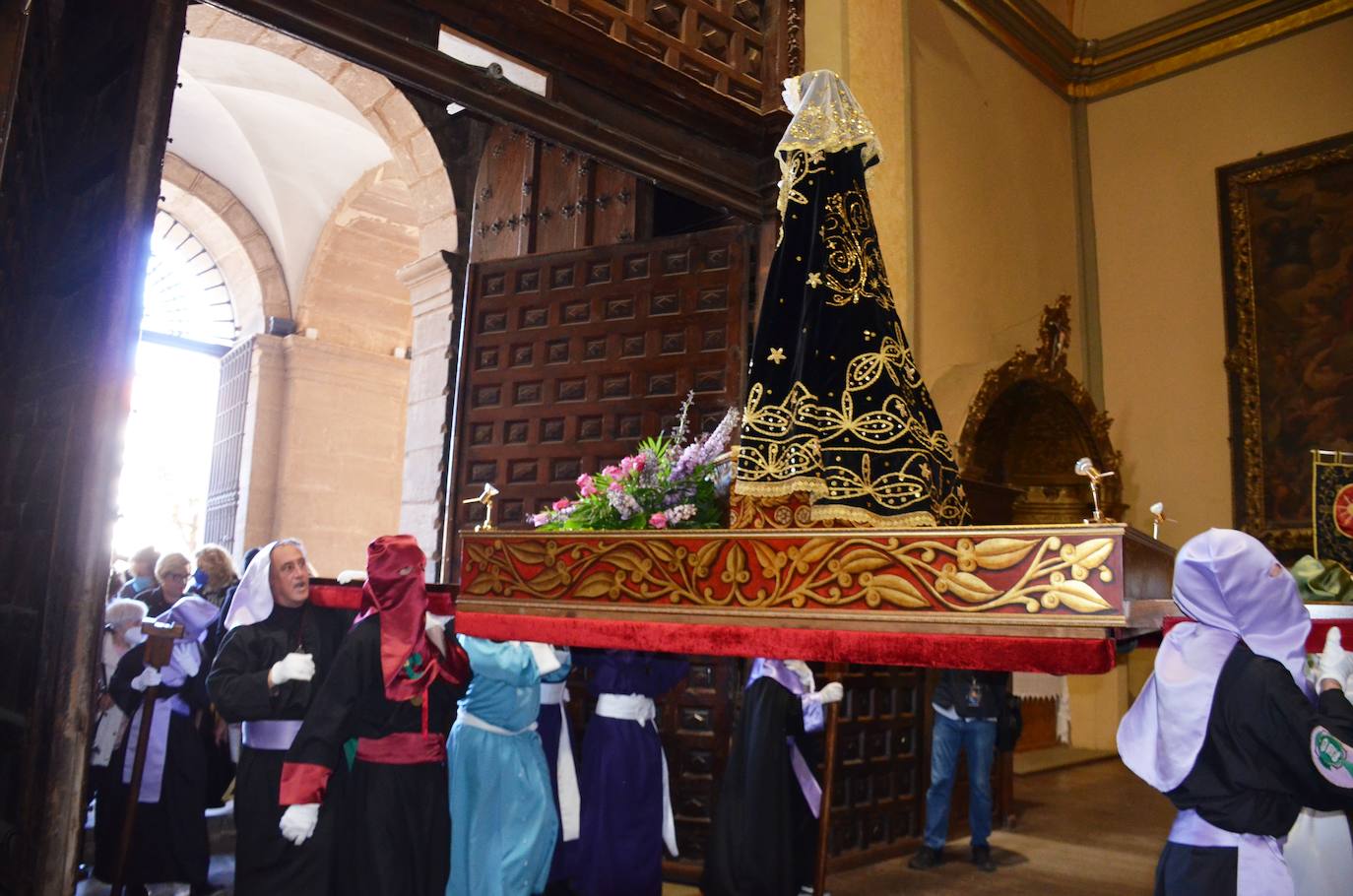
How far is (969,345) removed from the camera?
29.0ft

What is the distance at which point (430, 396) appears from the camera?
314 inches

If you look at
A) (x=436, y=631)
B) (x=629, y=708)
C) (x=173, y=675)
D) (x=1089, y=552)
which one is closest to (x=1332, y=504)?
(x=629, y=708)

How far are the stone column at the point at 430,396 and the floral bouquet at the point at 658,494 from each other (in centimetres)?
390

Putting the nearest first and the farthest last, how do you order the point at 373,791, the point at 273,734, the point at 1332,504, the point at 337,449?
the point at 373,791, the point at 273,734, the point at 1332,504, the point at 337,449

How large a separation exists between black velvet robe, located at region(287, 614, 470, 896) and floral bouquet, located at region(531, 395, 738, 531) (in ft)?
3.62

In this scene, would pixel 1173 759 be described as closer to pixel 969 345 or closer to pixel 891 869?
pixel 891 869

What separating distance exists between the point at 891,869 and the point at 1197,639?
3.92 m

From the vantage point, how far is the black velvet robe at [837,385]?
10.6 ft

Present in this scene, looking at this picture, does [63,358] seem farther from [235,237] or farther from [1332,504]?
[235,237]

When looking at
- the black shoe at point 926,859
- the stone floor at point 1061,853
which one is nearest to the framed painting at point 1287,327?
the stone floor at point 1061,853

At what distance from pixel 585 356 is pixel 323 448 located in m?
6.16

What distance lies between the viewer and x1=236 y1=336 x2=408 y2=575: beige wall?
1131 centimetres

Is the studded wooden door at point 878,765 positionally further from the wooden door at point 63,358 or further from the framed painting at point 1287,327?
the framed painting at point 1287,327

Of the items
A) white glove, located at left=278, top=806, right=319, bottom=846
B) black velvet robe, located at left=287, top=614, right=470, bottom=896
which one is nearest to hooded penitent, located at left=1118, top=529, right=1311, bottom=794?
black velvet robe, located at left=287, top=614, right=470, bottom=896
